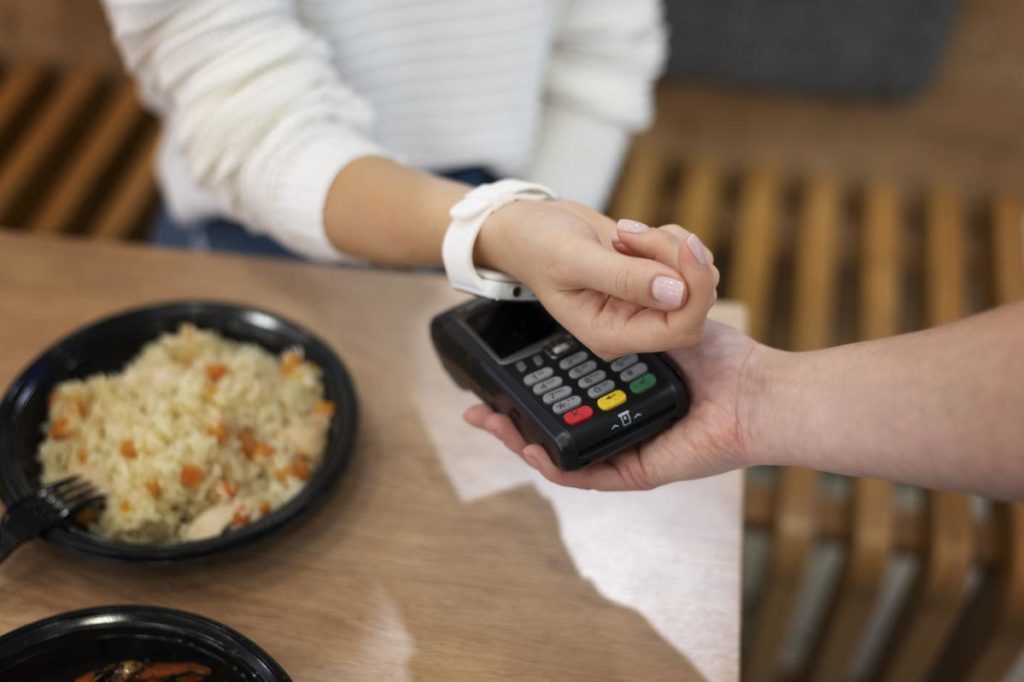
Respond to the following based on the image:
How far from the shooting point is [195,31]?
797 millimetres

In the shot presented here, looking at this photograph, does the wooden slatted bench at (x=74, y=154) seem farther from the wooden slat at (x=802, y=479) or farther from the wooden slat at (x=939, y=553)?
the wooden slat at (x=939, y=553)

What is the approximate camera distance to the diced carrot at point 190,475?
2.10 feet

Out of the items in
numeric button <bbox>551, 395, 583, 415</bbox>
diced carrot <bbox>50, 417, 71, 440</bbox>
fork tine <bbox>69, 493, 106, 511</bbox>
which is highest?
numeric button <bbox>551, 395, 583, 415</bbox>

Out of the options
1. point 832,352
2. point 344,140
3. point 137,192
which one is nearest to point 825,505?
point 832,352

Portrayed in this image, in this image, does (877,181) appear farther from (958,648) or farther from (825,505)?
(958,648)

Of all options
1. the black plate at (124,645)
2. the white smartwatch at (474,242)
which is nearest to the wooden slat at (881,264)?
the white smartwatch at (474,242)

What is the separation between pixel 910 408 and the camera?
52 cm

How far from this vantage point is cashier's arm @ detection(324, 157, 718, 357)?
542mm

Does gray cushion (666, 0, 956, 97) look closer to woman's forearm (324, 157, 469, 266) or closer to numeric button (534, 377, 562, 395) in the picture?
woman's forearm (324, 157, 469, 266)

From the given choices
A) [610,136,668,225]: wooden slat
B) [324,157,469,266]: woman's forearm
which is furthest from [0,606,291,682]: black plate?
[610,136,668,225]: wooden slat

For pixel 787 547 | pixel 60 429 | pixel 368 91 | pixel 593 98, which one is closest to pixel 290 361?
pixel 60 429

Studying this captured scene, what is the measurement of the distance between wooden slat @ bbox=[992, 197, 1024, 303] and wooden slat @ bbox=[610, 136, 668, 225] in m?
0.51

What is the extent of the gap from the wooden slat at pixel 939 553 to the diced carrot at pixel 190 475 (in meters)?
0.85

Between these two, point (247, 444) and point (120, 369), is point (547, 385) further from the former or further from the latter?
point (120, 369)
